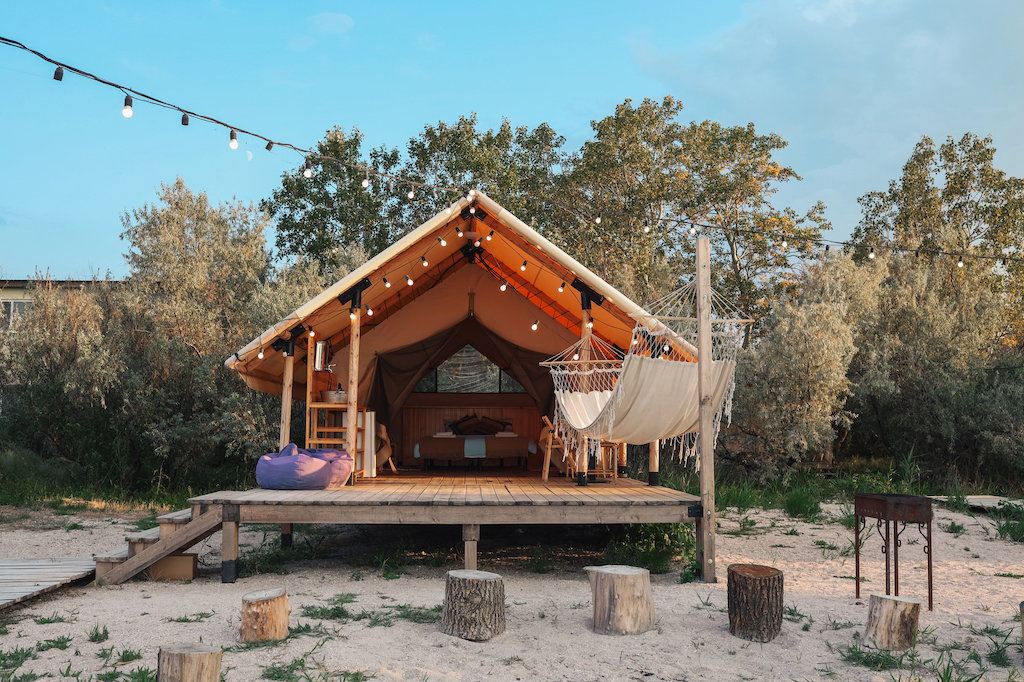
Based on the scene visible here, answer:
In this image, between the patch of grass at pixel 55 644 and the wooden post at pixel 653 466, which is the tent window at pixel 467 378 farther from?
the patch of grass at pixel 55 644

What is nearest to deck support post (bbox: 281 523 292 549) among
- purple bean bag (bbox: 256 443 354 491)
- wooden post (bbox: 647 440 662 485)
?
purple bean bag (bbox: 256 443 354 491)

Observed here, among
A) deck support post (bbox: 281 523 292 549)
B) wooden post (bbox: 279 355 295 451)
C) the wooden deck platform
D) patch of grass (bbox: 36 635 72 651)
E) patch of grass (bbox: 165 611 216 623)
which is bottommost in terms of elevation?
deck support post (bbox: 281 523 292 549)

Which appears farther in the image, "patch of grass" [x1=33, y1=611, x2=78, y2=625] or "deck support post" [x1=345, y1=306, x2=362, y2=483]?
"deck support post" [x1=345, y1=306, x2=362, y2=483]

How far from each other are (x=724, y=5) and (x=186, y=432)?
8214 millimetres

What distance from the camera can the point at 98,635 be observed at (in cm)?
349

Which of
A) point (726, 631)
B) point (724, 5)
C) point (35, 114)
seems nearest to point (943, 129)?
point (724, 5)

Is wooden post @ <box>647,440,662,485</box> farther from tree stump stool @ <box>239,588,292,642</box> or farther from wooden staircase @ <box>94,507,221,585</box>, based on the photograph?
tree stump stool @ <box>239,588,292,642</box>

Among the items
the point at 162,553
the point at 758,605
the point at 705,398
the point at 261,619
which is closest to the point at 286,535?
the point at 162,553

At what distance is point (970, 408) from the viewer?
10.0 m

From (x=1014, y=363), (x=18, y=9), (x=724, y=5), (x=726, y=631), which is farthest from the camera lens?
(x=1014, y=363)

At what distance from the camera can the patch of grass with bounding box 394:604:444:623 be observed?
3.85 m

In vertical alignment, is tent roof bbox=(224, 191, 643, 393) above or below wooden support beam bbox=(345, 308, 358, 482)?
above

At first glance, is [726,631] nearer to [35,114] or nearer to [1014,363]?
[35,114]

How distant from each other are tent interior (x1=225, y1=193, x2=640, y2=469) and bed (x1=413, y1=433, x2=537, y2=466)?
26cm
